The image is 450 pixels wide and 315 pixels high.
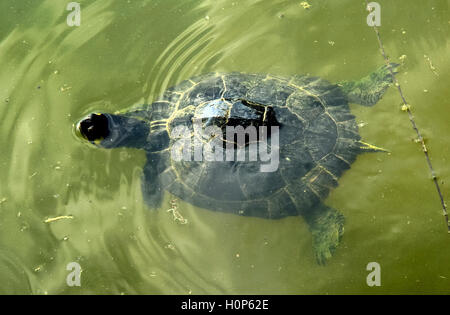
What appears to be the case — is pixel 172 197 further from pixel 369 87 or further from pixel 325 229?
pixel 369 87

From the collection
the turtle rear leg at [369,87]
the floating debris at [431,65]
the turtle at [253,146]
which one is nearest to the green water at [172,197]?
the floating debris at [431,65]

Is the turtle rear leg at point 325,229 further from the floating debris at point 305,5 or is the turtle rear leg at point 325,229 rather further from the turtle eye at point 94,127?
the floating debris at point 305,5

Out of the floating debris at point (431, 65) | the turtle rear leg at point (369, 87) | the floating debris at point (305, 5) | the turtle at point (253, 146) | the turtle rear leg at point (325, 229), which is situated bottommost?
the turtle rear leg at point (325, 229)

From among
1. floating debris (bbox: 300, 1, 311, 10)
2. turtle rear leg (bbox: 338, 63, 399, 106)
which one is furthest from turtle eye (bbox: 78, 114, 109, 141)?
floating debris (bbox: 300, 1, 311, 10)

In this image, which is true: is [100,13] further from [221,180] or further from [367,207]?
[367,207]

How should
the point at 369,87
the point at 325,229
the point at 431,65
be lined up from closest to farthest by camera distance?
1. the point at 325,229
2. the point at 369,87
3. the point at 431,65

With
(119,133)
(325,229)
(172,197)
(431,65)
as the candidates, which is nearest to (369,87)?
(431,65)

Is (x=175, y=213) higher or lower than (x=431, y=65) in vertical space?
lower
